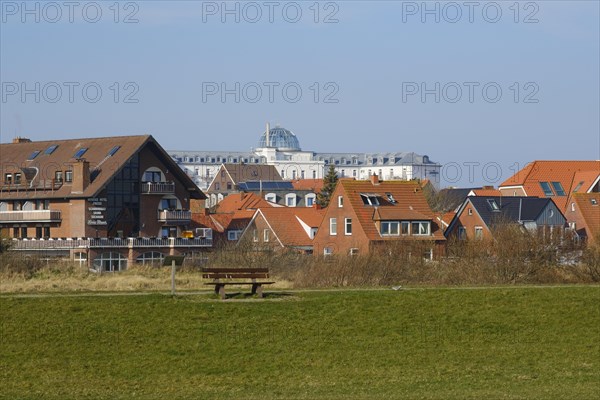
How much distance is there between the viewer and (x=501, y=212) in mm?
80875

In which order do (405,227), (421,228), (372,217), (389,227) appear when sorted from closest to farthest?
1. (405,227)
2. (389,227)
3. (372,217)
4. (421,228)

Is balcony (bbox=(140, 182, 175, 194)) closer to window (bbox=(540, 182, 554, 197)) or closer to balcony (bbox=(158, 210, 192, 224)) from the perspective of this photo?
balcony (bbox=(158, 210, 192, 224))

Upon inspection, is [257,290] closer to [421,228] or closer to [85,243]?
[421,228]

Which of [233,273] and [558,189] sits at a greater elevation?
[558,189]

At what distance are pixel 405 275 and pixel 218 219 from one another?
52269 millimetres

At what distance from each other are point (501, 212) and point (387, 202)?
26.3 feet

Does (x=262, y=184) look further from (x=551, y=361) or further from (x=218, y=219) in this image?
(x=551, y=361)

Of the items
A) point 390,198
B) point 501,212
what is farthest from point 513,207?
point 390,198

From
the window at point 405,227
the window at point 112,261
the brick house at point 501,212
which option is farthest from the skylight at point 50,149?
the brick house at point 501,212

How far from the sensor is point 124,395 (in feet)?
72.2

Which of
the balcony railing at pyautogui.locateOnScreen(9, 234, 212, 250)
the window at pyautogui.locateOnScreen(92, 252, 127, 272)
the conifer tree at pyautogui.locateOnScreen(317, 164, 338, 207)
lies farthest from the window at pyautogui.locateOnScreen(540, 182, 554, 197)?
the window at pyautogui.locateOnScreen(92, 252, 127, 272)

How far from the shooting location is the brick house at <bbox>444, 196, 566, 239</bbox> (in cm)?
8131

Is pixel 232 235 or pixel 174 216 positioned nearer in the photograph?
pixel 174 216

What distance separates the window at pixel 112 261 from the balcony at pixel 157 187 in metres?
5.78
